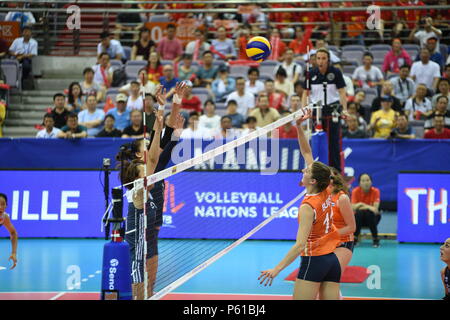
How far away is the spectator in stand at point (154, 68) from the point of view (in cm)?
1897

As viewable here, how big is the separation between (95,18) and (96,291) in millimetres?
12709

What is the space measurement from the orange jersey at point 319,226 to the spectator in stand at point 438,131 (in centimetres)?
952

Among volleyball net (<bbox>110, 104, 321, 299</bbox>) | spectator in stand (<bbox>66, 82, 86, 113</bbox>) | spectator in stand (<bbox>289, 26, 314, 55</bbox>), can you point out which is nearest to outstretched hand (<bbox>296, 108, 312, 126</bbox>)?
volleyball net (<bbox>110, 104, 321, 299</bbox>)

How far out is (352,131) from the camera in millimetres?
16812

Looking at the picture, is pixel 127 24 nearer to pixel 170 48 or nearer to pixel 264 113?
pixel 170 48

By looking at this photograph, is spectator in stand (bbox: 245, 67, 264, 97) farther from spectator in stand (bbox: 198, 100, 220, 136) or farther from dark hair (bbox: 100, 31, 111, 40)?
dark hair (bbox: 100, 31, 111, 40)

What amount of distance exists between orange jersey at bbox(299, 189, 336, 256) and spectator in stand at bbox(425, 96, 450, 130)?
9650mm

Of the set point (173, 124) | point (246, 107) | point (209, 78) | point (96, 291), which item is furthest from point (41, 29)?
point (173, 124)

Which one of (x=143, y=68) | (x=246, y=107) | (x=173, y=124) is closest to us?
(x=173, y=124)

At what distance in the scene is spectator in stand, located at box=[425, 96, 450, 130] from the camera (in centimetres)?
1662

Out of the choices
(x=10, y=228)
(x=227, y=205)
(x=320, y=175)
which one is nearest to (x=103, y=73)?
(x=227, y=205)

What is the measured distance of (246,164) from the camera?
15938 mm
